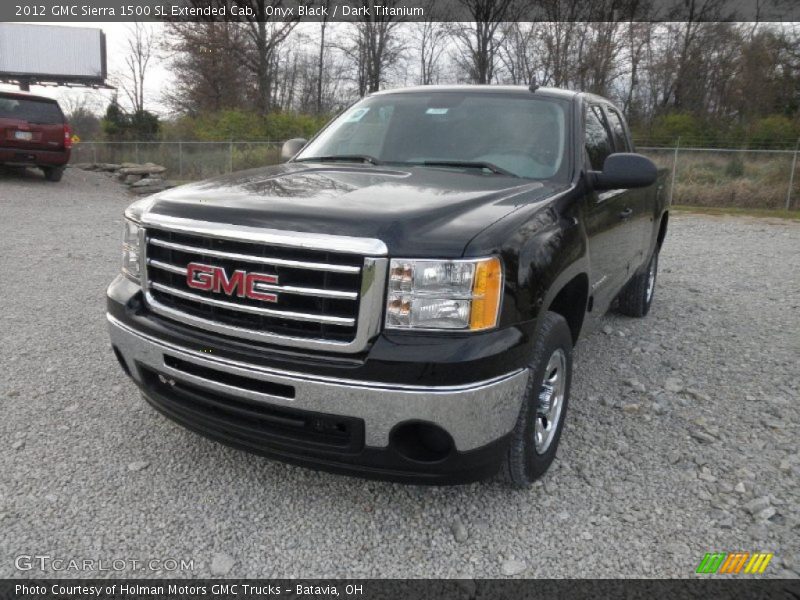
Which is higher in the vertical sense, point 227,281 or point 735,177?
point 735,177

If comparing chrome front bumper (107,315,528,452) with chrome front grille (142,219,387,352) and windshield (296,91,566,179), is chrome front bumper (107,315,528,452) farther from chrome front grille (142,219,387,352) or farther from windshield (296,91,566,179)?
windshield (296,91,566,179)

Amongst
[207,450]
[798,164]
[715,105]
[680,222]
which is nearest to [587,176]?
[207,450]

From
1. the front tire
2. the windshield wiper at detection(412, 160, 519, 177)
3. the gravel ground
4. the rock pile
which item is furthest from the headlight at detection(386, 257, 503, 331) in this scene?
the rock pile

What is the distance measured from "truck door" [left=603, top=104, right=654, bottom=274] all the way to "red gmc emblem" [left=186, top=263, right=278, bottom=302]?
2762 millimetres

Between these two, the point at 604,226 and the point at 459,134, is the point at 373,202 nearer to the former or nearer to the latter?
the point at 459,134

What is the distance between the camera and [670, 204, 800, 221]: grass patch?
1561cm

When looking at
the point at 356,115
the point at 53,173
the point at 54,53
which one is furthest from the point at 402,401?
the point at 54,53

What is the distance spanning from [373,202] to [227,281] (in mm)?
651

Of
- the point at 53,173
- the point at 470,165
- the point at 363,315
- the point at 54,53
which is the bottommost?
the point at 53,173

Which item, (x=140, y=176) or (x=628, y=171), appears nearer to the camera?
(x=628, y=171)

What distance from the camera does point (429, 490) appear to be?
287 cm

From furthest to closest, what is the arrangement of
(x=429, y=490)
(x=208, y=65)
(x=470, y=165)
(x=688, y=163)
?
(x=208, y=65)
(x=688, y=163)
(x=470, y=165)
(x=429, y=490)

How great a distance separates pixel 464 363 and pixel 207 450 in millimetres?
1573

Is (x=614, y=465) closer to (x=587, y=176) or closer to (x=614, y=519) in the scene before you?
(x=614, y=519)
